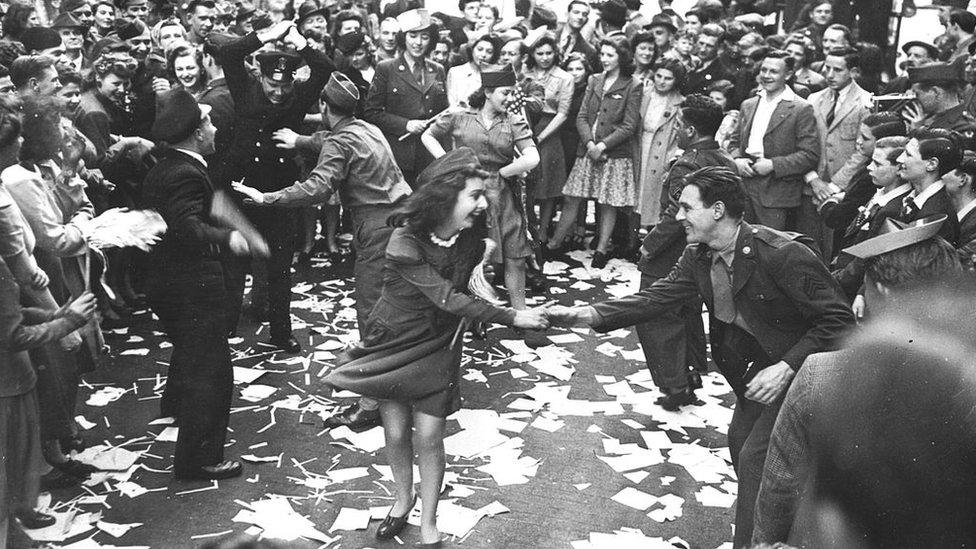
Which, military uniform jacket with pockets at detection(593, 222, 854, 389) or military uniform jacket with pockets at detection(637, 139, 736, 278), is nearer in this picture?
military uniform jacket with pockets at detection(593, 222, 854, 389)

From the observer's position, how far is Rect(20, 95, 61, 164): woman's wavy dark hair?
6129mm

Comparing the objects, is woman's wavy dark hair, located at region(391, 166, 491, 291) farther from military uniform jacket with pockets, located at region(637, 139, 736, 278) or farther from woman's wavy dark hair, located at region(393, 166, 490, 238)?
military uniform jacket with pockets, located at region(637, 139, 736, 278)

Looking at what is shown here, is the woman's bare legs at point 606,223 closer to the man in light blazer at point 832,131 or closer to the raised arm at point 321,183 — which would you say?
the man in light blazer at point 832,131

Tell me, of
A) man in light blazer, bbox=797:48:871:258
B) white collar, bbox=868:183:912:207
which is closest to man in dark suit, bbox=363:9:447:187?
man in light blazer, bbox=797:48:871:258

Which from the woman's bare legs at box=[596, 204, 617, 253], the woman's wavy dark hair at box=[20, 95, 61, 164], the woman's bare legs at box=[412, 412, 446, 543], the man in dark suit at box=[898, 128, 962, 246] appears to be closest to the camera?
the woman's bare legs at box=[412, 412, 446, 543]

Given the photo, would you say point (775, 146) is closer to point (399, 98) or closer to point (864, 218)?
point (864, 218)

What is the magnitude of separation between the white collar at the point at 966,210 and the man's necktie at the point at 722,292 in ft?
7.67

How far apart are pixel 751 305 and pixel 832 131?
5.83m

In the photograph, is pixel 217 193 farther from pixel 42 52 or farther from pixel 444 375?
pixel 444 375

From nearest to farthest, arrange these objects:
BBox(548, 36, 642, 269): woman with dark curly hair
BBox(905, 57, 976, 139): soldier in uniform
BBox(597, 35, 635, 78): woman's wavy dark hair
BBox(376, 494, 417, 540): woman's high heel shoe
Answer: BBox(376, 494, 417, 540): woman's high heel shoe → BBox(905, 57, 976, 139): soldier in uniform → BBox(597, 35, 635, 78): woman's wavy dark hair → BBox(548, 36, 642, 269): woman with dark curly hair

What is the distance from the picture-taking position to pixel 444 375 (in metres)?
5.61

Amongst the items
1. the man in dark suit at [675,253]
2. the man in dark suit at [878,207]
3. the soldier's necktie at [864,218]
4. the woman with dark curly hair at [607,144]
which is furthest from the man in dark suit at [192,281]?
the woman with dark curly hair at [607,144]

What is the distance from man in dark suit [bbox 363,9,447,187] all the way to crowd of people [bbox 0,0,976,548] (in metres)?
0.03

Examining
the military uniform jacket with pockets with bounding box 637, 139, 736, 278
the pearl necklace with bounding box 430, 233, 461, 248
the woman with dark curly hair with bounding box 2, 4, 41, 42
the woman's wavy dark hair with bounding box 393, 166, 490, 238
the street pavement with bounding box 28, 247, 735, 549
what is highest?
the woman with dark curly hair with bounding box 2, 4, 41, 42
